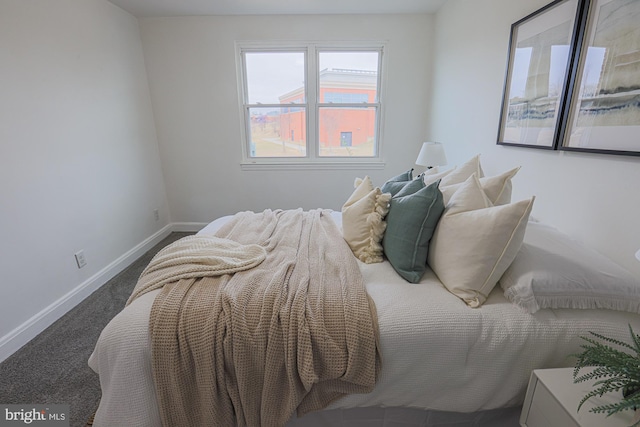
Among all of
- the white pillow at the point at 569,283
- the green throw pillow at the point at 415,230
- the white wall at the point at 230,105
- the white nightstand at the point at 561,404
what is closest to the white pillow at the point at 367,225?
the green throw pillow at the point at 415,230

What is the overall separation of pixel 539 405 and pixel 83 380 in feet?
6.90

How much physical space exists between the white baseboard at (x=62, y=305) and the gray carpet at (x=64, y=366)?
0.12 ft

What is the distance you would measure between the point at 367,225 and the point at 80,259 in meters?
2.31

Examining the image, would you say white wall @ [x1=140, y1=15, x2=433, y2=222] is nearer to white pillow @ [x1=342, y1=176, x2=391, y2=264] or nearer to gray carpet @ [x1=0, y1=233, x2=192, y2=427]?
gray carpet @ [x1=0, y1=233, x2=192, y2=427]

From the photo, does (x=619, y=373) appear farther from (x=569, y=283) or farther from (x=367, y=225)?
(x=367, y=225)

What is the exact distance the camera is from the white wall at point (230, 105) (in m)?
3.03

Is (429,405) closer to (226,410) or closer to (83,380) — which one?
(226,410)

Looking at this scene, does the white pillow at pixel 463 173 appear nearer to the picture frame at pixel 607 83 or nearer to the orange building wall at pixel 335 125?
the picture frame at pixel 607 83

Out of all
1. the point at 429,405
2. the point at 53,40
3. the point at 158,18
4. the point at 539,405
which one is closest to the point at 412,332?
the point at 429,405

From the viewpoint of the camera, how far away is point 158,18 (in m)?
3.00

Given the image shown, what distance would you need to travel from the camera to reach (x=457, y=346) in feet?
3.42

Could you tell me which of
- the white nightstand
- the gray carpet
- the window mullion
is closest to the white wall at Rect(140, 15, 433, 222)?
the window mullion

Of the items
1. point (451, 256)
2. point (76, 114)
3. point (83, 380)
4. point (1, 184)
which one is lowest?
Result: point (83, 380)

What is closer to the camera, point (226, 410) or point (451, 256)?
point (226, 410)
